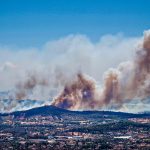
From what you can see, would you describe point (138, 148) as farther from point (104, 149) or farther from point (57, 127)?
point (57, 127)

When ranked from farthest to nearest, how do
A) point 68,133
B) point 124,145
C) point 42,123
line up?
point 42,123 → point 68,133 → point 124,145

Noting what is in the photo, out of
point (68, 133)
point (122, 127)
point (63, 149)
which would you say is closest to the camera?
point (63, 149)

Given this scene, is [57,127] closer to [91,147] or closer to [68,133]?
[68,133]

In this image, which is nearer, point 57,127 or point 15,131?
point 15,131

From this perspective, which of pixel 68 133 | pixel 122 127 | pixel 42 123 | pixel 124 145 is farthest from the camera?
pixel 42 123

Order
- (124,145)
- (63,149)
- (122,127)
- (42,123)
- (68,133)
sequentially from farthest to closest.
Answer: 1. (42,123)
2. (122,127)
3. (68,133)
4. (124,145)
5. (63,149)

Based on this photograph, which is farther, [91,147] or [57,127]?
[57,127]

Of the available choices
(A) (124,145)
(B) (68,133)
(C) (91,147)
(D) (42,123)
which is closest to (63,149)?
(C) (91,147)

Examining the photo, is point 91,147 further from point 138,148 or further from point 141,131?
point 141,131

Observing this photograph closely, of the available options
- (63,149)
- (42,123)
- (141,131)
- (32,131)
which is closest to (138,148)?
(63,149)
